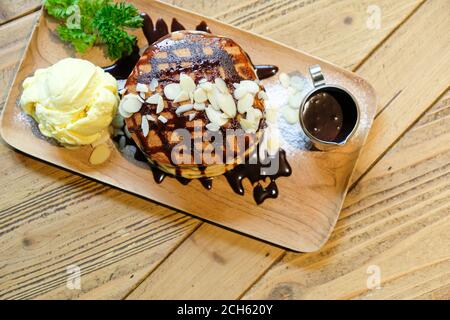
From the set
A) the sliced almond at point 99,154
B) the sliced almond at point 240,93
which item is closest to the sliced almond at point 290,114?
the sliced almond at point 240,93

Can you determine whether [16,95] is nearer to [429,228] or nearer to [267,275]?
[267,275]

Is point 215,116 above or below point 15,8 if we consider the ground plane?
below

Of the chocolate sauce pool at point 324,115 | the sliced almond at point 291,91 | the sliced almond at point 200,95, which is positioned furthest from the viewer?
the sliced almond at point 291,91

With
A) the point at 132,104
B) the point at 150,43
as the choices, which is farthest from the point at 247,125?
the point at 150,43

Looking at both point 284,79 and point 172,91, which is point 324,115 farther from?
point 172,91

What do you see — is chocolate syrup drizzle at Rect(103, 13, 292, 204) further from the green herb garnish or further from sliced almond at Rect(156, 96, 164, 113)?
sliced almond at Rect(156, 96, 164, 113)

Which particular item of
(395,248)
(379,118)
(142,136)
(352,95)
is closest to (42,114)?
(142,136)

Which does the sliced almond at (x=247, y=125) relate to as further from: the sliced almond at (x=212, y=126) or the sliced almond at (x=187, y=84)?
the sliced almond at (x=187, y=84)
